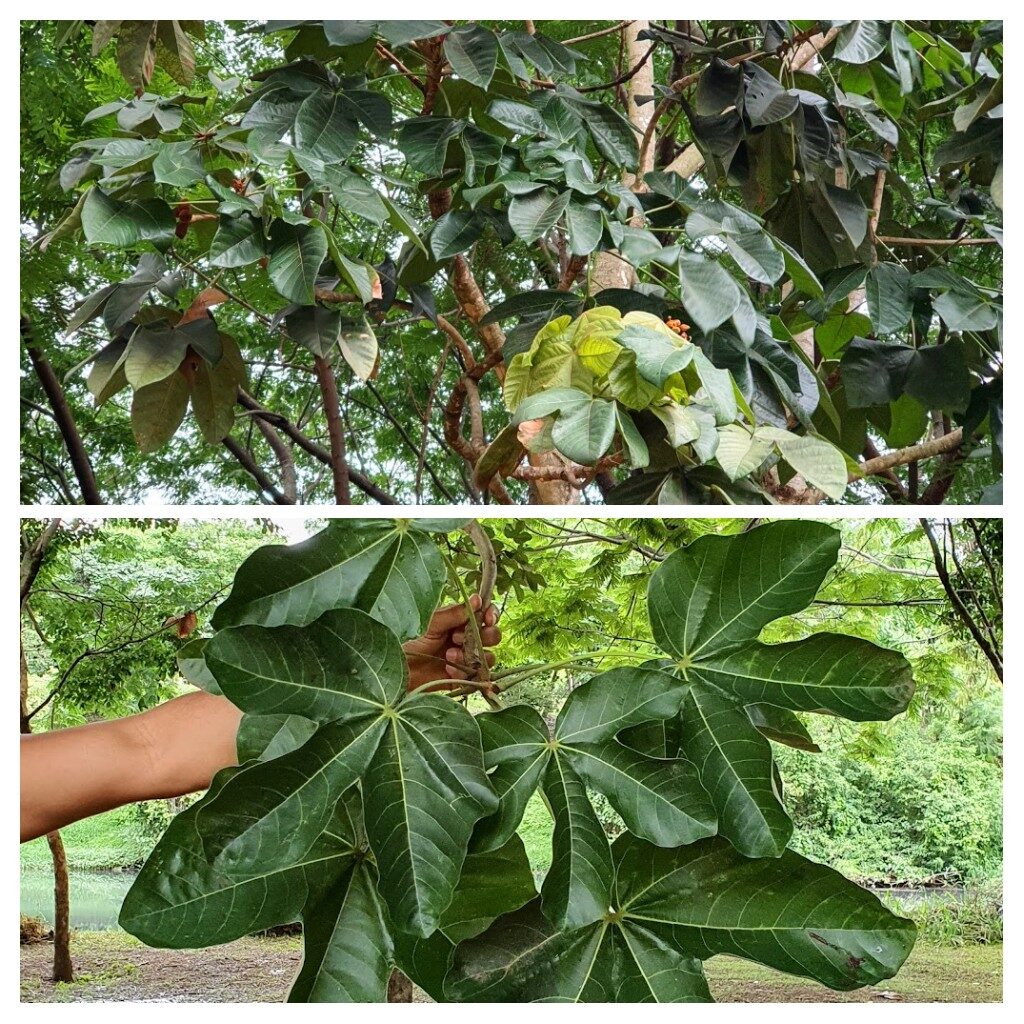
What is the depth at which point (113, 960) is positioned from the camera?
0.62 m

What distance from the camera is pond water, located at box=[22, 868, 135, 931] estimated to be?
1.59ft

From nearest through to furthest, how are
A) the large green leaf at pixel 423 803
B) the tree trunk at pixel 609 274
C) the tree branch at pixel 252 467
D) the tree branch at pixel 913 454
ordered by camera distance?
the large green leaf at pixel 423 803
the tree branch at pixel 913 454
the tree trunk at pixel 609 274
the tree branch at pixel 252 467

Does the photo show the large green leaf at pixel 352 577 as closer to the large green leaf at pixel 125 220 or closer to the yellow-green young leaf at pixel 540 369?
the yellow-green young leaf at pixel 540 369

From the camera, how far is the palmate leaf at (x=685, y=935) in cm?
30

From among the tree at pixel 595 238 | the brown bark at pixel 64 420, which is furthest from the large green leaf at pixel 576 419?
the brown bark at pixel 64 420

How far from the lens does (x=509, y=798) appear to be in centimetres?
30

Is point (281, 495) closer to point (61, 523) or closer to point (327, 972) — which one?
point (61, 523)

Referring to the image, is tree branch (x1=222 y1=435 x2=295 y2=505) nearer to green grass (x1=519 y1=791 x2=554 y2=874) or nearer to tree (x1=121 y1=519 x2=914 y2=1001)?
green grass (x1=519 y1=791 x2=554 y2=874)

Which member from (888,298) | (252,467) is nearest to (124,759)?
(888,298)

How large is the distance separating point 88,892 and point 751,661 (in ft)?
1.16

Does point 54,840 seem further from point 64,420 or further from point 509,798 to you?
point 64,420

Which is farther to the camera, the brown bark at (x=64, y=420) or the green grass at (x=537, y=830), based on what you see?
the brown bark at (x=64, y=420)

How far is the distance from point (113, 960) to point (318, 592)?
1.46ft

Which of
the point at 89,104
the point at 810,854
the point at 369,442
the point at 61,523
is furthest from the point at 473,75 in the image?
the point at 369,442
